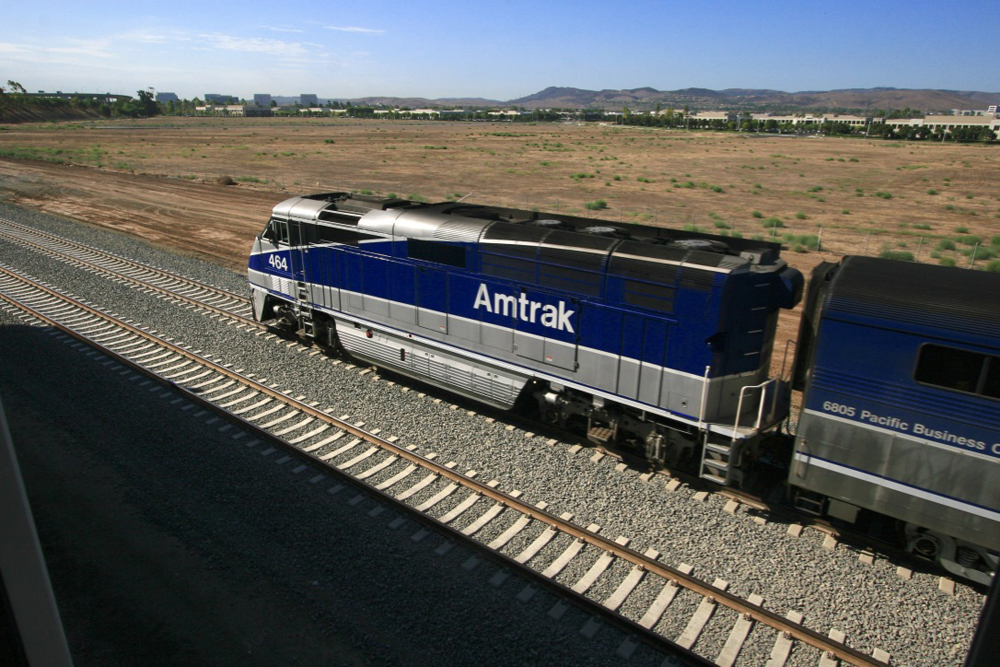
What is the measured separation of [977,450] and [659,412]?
4370 millimetres

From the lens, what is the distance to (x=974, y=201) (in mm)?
50031

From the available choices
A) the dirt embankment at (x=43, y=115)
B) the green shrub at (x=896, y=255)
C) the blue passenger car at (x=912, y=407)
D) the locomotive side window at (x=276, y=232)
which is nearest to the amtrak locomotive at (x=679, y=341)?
the blue passenger car at (x=912, y=407)

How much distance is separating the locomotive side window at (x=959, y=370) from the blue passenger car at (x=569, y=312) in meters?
2.47

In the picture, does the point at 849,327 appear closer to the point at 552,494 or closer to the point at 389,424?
the point at 552,494

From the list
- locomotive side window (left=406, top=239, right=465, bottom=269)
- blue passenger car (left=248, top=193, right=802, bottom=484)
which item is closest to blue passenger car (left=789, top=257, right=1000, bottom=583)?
blue passenger car (left=248, top=193, right=802, bottom=484)

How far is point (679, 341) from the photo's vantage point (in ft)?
33.6

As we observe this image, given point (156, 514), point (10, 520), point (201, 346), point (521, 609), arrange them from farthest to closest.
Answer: point (201, 346)
point (156, 514)
point (521, 609)
point (10, 520)

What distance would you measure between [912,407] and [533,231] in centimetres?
688

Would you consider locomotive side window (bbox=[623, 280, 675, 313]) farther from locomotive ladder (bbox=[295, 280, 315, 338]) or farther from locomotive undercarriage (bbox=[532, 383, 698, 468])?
locomotive ladder (bbox=[295, 280, 315, 338])

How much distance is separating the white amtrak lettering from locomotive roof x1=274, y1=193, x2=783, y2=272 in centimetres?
109

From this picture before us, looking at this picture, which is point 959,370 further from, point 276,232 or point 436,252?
point 276,232

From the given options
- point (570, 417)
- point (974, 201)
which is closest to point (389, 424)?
point (570, 417)

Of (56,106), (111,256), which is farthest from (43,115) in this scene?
(111,256)

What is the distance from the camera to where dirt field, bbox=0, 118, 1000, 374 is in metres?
34.7
